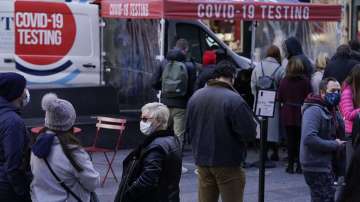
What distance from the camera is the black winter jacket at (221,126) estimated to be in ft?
20.7

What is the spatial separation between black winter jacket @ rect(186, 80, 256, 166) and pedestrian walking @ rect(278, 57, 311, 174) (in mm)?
3846

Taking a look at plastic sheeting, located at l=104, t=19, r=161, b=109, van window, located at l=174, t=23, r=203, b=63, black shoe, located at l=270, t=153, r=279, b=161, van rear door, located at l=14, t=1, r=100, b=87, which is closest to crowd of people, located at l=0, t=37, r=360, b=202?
Answer: black shoe, located at l=270, t=153, r=279, b=161

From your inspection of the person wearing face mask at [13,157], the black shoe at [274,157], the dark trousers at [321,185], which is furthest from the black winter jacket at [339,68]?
the person wearing face mask at [13,157]

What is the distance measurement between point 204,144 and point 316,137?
95cm

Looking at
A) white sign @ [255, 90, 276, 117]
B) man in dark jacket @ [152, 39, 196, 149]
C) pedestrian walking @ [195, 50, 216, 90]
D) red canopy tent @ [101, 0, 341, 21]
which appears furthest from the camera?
red canopy tent @ [101, 0, 341, 21]

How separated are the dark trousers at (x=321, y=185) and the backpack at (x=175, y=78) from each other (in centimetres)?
418

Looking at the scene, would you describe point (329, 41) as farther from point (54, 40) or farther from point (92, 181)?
point (92, 181)

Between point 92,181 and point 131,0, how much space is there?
7.45 metres

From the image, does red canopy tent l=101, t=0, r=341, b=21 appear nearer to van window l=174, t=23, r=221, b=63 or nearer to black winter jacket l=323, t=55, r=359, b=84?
black winter jacket l=323, t=55, r=359, b=84

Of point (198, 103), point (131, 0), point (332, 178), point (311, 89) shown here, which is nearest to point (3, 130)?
point (198, 103)

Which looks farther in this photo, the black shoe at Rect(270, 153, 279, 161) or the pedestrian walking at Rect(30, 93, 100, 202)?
the black shoe at Rect(270, 153, 279, 161)

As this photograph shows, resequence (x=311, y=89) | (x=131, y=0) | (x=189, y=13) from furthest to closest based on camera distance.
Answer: (x=131, y=0) < (x=189, y=13) < (x=311, y=89)

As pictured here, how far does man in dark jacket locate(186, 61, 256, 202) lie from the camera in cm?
631

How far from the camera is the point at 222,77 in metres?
6.48
